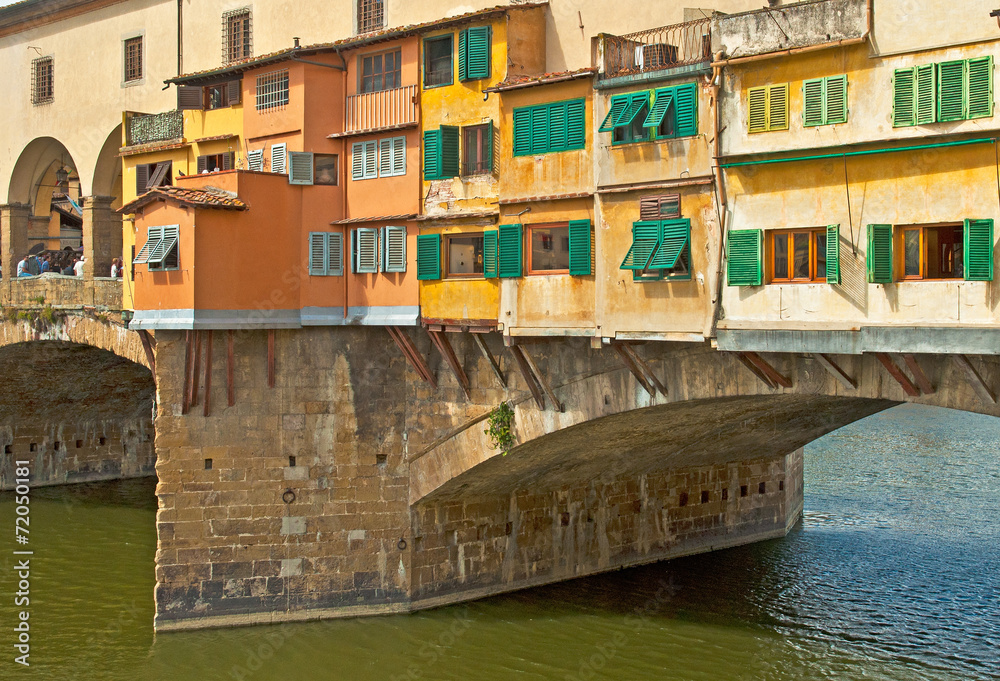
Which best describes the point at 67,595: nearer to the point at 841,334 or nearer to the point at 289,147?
the point at 289,147

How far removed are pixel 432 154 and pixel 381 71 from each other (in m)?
2.37

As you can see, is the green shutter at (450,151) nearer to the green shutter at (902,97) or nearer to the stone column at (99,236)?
the green shutter at (902,97)

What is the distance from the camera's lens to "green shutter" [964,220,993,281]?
47.2 ft

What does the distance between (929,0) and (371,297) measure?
11990 mm

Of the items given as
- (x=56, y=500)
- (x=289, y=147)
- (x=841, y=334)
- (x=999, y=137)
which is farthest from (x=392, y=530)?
(x=56, y=500)

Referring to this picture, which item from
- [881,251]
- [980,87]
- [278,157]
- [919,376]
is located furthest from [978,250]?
[278,157]

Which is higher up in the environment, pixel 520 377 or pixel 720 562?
pixel 520 377

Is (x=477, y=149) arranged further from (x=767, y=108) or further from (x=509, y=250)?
(x=767, y=108)

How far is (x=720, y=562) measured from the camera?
27422 mm

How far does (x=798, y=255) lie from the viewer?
16.3 meters

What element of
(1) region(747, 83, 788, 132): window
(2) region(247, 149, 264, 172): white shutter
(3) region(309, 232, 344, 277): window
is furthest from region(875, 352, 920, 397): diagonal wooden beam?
(2) region(247, 149, 264, 172): white shutter

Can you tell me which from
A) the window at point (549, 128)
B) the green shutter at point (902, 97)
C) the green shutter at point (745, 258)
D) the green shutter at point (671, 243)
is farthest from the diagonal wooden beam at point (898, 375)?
the window at point (549, 128)

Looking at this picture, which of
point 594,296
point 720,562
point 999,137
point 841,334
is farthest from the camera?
point 720,562

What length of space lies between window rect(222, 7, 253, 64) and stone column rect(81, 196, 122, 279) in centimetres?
684
